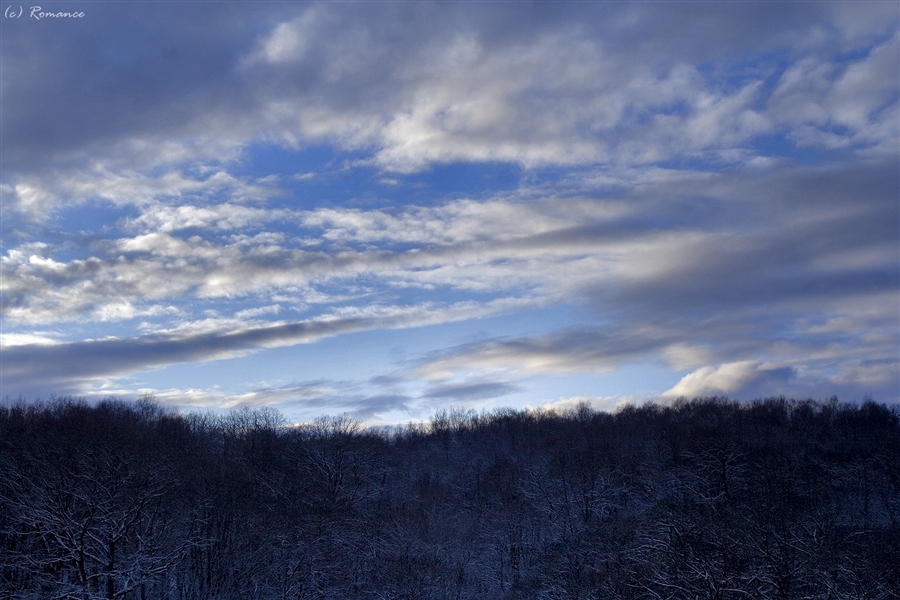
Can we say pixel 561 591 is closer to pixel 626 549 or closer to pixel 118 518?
pixel 626 549

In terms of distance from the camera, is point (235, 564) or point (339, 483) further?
point (339, 483)

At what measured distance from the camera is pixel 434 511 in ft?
318

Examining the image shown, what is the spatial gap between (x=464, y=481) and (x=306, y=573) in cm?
5182

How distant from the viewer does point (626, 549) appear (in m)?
69.1

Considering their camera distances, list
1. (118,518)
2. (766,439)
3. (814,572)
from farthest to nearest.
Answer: (766,439) → (118,518) → (814,572)

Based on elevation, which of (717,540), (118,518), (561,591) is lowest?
(561,591)

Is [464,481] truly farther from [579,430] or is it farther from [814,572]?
[814,572]

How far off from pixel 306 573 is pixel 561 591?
23.6 metres

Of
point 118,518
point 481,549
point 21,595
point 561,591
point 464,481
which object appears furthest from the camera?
point 464,481

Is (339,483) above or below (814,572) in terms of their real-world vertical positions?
above

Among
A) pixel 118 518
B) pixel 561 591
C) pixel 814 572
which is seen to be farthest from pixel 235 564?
pixel 814 572

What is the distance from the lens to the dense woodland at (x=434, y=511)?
5566 centimetres

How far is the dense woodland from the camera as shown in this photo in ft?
183

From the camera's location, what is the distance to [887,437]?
113875 millimetres
